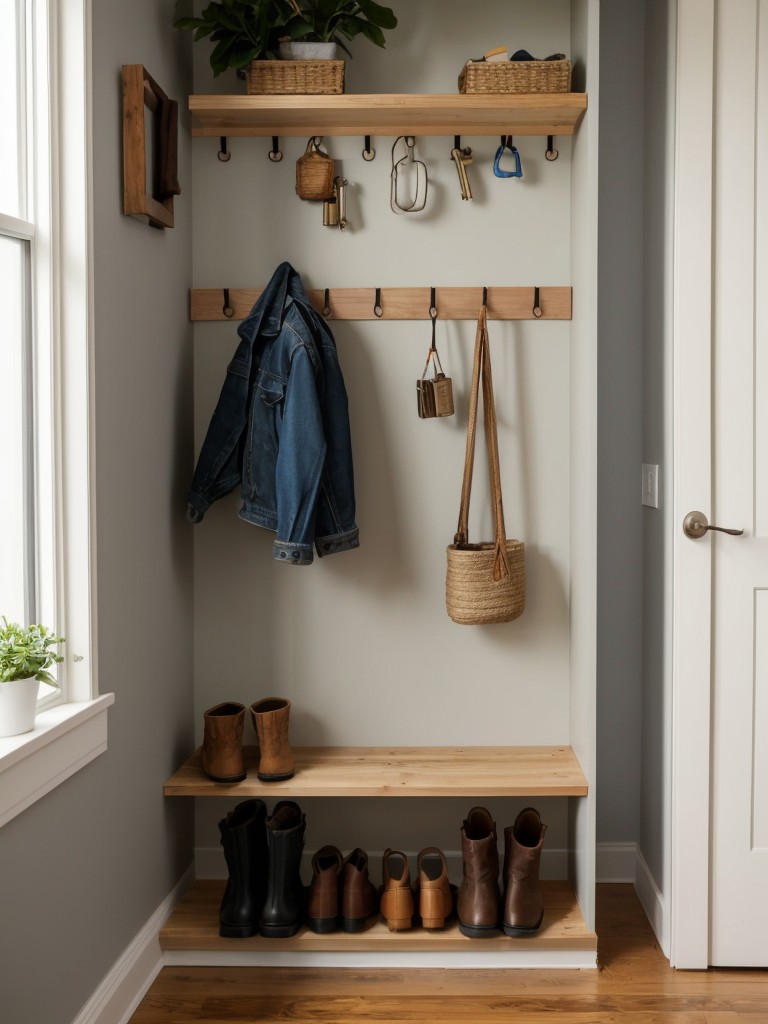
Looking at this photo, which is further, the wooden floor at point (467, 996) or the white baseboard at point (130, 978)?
the wooden floor at point (467, 996)

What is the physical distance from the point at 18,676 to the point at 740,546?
1.62 m

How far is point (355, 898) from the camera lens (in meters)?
2.32

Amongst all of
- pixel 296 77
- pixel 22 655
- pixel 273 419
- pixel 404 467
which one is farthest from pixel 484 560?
pixel 296 77

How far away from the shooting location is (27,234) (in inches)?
69.2

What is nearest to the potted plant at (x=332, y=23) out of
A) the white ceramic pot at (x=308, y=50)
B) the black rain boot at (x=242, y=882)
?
the white ceramic pot at (x=308, y=50)

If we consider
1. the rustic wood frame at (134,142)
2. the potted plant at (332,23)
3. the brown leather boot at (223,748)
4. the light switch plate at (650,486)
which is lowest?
the brown leather boot at (223,748)

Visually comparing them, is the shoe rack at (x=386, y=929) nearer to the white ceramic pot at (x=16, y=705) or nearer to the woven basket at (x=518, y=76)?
the white ceramic pot at (x=16, y=705)

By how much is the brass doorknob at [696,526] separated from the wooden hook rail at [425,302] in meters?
0.64

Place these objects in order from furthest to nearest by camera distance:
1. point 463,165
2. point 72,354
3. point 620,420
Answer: point 620,420
point 463,165
point 72,354

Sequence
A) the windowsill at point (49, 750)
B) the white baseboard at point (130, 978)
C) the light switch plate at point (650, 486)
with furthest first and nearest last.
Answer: the light switch plate at point (650, 486), the white baseboard at point (130, 978), the windowsill at point (49, 750)

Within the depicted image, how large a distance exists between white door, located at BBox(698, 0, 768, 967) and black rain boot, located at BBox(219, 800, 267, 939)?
109 centimetres

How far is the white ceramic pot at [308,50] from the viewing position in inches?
94.0

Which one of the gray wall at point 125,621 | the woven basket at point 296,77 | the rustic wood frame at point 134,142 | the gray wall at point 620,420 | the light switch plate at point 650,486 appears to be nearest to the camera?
the gray wall at point 125,621

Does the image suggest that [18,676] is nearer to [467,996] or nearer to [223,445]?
[223,445]
